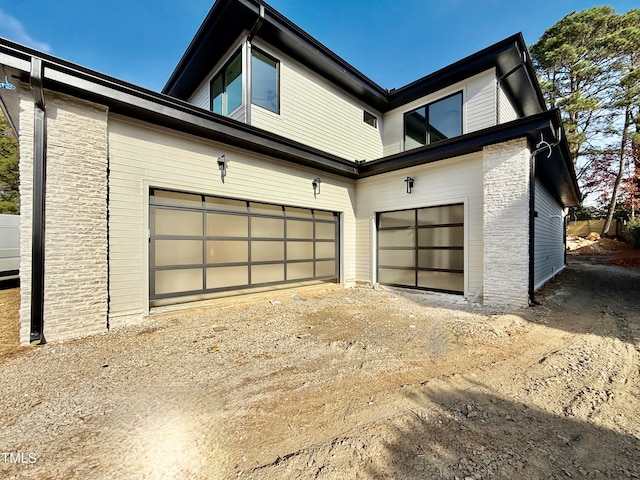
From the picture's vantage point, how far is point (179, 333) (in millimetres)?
4070

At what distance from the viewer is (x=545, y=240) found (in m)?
8.55

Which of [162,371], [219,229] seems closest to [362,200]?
[219,229]

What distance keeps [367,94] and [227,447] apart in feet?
31.6

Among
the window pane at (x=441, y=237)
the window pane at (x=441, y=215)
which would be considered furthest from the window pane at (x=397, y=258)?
the window pane at (x=441, y=215)

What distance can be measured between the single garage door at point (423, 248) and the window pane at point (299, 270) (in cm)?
222

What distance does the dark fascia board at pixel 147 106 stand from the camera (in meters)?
3.61

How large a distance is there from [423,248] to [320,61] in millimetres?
6003

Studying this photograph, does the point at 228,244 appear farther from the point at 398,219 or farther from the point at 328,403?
the point at 398,219

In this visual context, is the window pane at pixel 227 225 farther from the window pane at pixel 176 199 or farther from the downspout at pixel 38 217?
the downspout at pixel 38 217

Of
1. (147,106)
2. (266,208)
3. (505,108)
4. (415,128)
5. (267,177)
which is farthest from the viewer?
(415,128)

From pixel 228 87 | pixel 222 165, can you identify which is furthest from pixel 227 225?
pixel 228 87

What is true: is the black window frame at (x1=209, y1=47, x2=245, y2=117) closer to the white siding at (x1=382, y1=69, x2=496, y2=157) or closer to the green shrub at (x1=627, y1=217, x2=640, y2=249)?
the white siding at (x1=382, y1=69, x2=496, y2=157)

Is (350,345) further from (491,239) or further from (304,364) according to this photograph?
(491,239)

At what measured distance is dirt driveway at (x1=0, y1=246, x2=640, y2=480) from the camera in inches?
65.7
